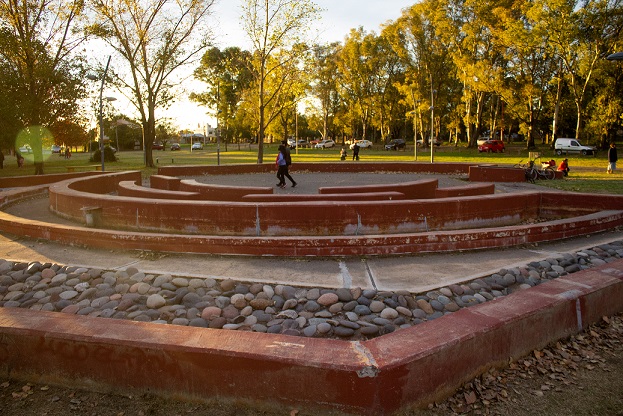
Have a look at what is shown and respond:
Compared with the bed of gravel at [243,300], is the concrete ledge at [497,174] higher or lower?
higher

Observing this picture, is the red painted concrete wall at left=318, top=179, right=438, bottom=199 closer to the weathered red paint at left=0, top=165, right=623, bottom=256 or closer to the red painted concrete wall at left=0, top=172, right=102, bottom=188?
the weathered red paint at left=0, top=165, right=623, bottom=256

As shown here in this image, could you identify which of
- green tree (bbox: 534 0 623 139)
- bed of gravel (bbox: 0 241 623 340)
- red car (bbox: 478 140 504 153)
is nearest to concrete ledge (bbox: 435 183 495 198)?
bed of gravel (bbox: 0 241 623 340)

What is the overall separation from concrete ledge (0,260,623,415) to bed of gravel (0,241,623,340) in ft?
2.69

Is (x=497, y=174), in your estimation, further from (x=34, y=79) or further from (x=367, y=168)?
(x=34, y=79)

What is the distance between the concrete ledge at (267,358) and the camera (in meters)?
2.96

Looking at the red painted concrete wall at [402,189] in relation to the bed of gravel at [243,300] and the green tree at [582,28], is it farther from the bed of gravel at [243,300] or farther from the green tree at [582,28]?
the green tree at [582,28]

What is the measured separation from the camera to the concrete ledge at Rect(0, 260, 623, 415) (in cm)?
296

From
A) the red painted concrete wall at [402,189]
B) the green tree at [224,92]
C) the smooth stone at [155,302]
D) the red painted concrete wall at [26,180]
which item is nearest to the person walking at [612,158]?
the red painted concrete wall at [402,189]

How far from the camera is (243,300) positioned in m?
4.76

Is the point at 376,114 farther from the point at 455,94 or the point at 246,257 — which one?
the point at 246,257

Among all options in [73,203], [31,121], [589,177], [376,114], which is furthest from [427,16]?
[73,203]

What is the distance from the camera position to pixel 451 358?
324 centimetres

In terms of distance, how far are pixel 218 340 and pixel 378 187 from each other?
920cm

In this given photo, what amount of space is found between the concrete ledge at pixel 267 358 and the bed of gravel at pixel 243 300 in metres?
0.82
